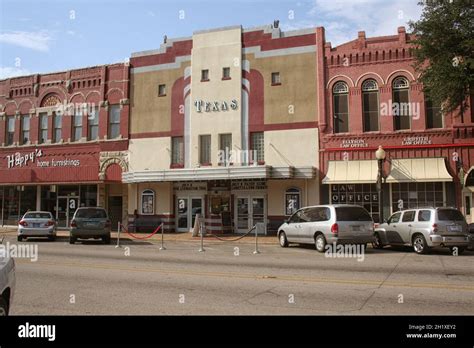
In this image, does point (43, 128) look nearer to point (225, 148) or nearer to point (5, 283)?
point (225, 148)

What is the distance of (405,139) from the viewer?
81.3ft

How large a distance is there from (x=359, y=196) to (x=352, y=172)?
1.40m

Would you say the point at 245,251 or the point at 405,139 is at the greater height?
the point at 405,139

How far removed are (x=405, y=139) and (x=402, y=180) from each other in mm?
2360

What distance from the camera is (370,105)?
84.8 ft

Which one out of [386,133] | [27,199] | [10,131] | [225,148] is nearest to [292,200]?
[225,148]

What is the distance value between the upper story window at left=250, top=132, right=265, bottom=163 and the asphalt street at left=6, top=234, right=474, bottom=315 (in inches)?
460

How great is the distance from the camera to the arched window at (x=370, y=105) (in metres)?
25.6

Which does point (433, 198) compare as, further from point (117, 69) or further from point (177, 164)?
point (117, 69)

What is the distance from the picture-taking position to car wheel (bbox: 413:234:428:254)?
16.6 metres

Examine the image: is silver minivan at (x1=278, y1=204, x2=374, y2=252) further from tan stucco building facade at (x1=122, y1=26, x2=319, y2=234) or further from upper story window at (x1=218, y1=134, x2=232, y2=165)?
upper story window at (x1=218, y1=134, x2=232, y2=165)

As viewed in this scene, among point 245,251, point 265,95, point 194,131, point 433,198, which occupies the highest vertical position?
point 265,95
